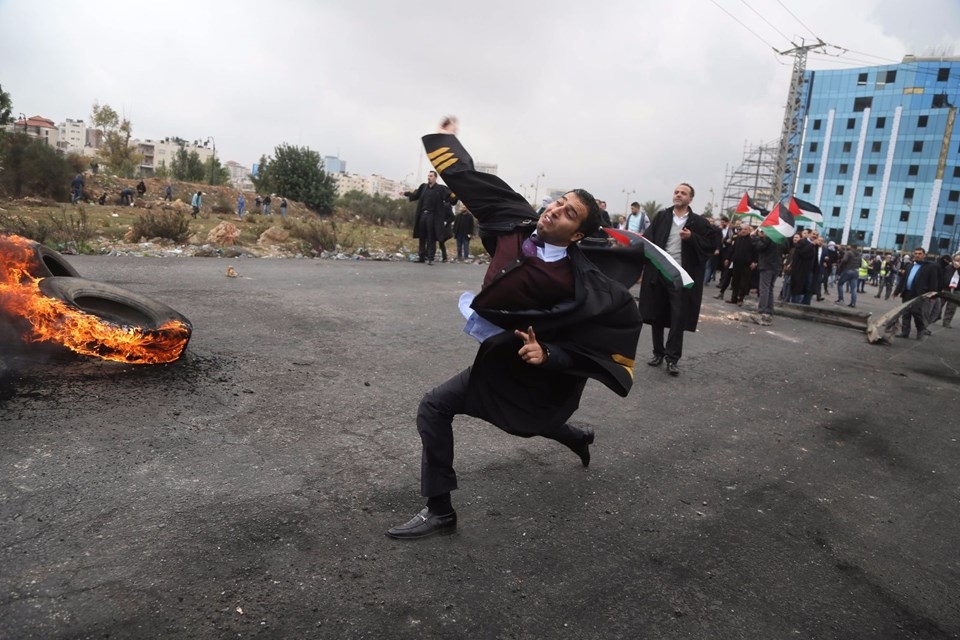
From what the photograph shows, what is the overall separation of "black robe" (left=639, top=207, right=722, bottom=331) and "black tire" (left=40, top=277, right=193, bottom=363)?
4858mm

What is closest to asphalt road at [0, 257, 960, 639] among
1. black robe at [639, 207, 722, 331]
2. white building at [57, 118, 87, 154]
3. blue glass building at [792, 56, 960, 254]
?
black robe at [639, 207, 722, 331]

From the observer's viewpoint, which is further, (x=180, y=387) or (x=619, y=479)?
(x=180, y=387)

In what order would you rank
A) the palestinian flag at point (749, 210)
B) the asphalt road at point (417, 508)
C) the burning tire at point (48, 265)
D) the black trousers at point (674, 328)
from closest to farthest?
1. the asphalt road at point (417, 508)
2. the burning tire at point (48, 265)
3. the black trousers at point (674, 328)
4. the palestinian flag at point (749, 210)

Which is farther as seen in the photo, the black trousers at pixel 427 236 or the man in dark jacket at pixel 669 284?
the black trousers at pixel 427 236

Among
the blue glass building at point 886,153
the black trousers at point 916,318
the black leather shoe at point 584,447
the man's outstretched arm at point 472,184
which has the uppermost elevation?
the blue glass building at point 886,153

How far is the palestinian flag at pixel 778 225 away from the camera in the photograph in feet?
38.2

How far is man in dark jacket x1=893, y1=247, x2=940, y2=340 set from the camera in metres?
11.9

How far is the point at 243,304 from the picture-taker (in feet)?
26.5

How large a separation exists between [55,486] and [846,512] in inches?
179

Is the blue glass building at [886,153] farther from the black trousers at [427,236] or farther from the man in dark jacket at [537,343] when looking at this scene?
the man in dark jacket at [537,343]

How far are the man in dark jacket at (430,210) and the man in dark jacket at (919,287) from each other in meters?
10.1

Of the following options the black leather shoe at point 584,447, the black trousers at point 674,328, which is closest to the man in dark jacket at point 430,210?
the black trousers at point 674,328

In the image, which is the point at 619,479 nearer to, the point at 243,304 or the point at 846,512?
the point at 846,512

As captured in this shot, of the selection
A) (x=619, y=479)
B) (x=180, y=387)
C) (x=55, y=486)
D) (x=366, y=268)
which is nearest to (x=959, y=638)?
(x=619, y=479)
